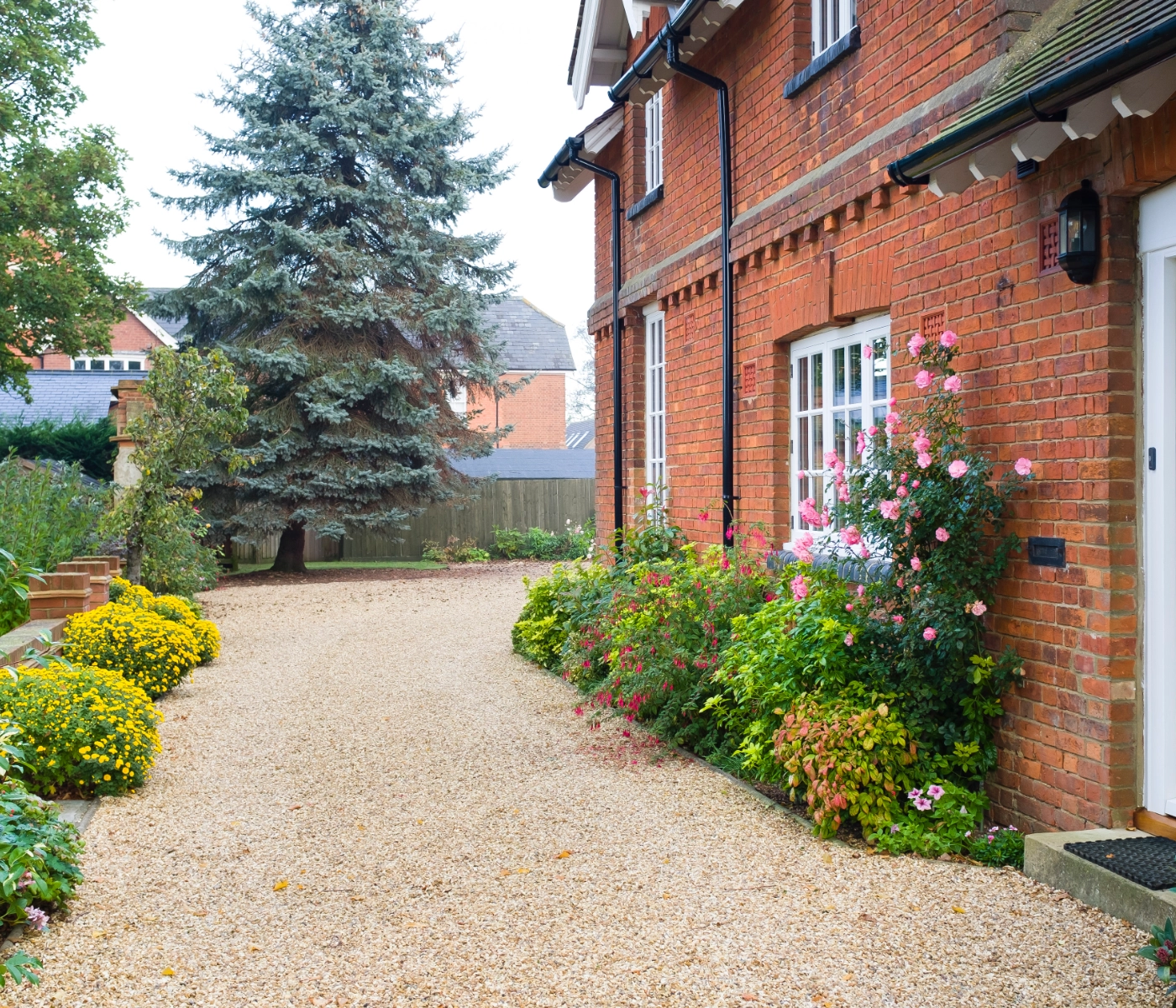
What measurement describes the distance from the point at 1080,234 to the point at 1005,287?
686 millimetres

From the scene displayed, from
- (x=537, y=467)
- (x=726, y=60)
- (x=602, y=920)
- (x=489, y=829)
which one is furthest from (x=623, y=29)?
(x=537, y=467)

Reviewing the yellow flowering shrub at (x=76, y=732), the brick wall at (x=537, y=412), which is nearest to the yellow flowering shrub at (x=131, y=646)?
the yellow flowering shrub at (x=76, y=732)

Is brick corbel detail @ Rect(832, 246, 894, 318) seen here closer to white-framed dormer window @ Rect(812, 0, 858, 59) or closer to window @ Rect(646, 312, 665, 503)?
→ white-framed dormer window @ Rect(812, 0, 858, 59)

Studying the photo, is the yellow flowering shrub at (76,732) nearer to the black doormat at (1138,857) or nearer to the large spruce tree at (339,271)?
the black doormat at (1138,857)

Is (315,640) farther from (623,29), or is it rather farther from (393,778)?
(623,29)

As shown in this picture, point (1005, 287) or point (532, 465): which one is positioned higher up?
point (532, 465)

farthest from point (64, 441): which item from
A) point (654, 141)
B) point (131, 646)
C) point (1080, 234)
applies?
point (1080, 234)

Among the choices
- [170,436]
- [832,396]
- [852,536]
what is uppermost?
[170,436]

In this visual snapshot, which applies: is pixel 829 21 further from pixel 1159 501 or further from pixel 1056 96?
pixel 1159 501

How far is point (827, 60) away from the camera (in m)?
6.94

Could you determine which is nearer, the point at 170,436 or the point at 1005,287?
the point at 1005,287

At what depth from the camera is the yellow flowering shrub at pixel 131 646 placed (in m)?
8.34

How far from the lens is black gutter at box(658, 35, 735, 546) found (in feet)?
27.8

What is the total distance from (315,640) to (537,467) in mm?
20250
